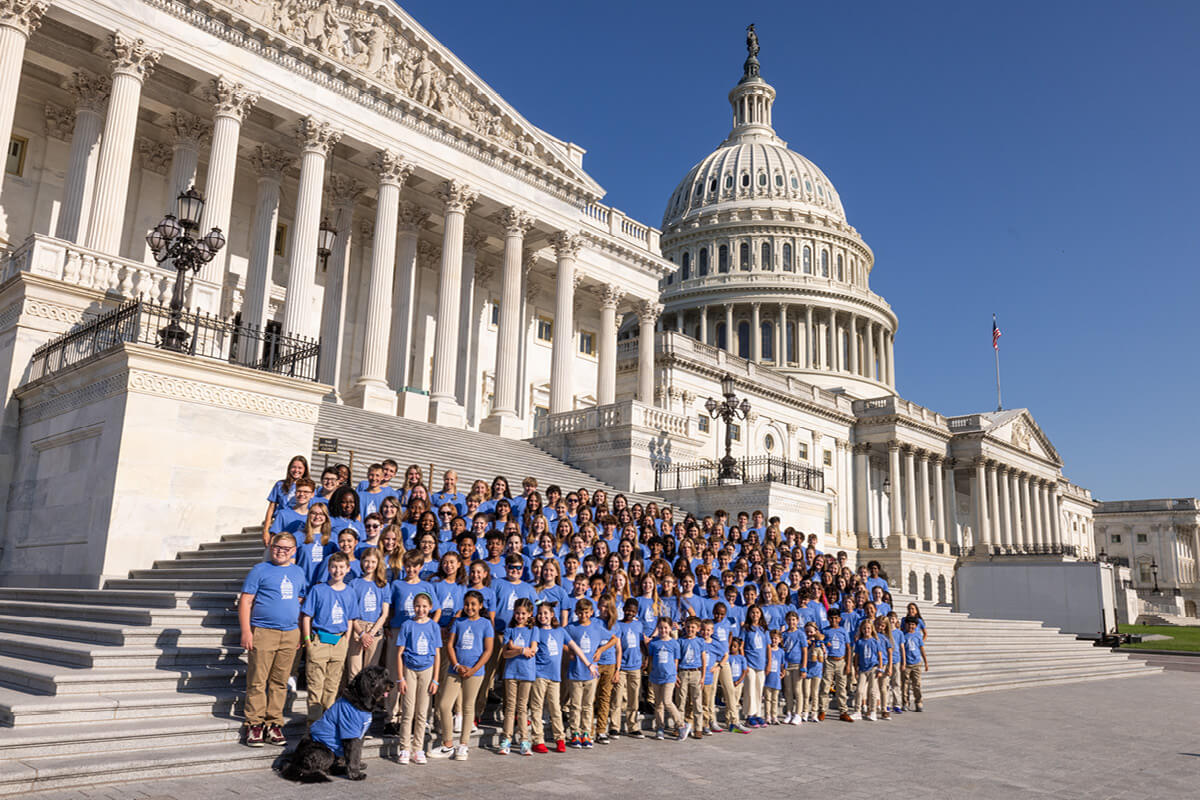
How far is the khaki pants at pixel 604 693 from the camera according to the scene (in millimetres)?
11352

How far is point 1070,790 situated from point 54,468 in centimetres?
1777

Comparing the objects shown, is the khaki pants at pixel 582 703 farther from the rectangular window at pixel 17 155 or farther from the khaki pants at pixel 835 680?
the rectangular window at pixel 17 155

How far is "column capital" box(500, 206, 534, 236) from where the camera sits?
1384 inches

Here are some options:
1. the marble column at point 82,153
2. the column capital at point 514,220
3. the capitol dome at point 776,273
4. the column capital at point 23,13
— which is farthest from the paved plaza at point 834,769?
the capitol dome at point 776,273

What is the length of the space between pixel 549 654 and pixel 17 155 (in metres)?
26.2

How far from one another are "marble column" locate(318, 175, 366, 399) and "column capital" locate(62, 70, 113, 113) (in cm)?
813

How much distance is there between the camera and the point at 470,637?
9.94 meters

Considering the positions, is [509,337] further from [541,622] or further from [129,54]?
[541,622]

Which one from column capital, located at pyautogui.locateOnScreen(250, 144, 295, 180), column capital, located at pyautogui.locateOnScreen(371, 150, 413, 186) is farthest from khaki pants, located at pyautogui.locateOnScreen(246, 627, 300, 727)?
column capital, located at pyautogui.locateOnScreen(250, 144, 295, 180)

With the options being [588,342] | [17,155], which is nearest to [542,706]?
[17,155]

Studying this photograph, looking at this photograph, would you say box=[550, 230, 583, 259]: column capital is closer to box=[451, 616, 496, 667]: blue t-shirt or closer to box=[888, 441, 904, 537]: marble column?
box=[451, 616, 496, 667]: blue t-shirt

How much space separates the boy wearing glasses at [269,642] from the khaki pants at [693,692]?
5336 mm

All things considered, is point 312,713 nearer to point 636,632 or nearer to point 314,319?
point 636,632

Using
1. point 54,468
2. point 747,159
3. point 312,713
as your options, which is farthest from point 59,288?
point 747,159
